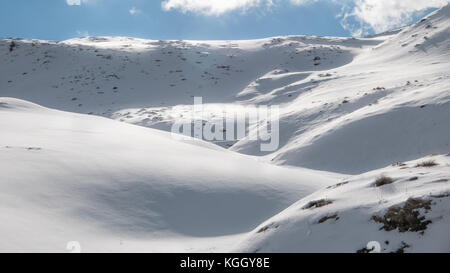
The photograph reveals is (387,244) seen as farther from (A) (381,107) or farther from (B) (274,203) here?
(A) (381,107)

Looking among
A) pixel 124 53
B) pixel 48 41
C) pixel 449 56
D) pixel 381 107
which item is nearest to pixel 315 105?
pixel 381 107

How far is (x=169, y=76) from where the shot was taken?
31.9m

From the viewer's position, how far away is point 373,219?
14.6 ft

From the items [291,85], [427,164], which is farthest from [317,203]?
[291,85]

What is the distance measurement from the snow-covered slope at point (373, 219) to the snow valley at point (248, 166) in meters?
0.02

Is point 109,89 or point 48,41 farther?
point 48,41

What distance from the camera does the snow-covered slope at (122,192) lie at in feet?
18.8

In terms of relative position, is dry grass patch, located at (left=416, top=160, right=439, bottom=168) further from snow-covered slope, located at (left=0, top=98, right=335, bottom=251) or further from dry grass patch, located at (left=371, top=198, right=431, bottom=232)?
snow-covered slope, located at (left=0, top=98, right=335, bottom=251)

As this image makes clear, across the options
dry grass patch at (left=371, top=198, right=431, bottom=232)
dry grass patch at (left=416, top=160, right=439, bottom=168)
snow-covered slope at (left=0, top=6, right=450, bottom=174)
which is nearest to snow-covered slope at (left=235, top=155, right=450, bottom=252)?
dry grass patch at (left=371, top=198, right=431, bottom=232)

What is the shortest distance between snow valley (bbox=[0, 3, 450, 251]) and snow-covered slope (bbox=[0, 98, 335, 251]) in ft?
0.11

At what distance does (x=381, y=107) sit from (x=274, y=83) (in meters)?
15.4

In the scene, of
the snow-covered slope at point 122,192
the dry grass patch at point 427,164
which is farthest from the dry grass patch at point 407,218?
the snow-covered slope at point 122,192

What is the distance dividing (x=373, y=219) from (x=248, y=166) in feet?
19.6

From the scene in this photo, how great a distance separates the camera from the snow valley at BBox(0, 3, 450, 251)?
4789mm
